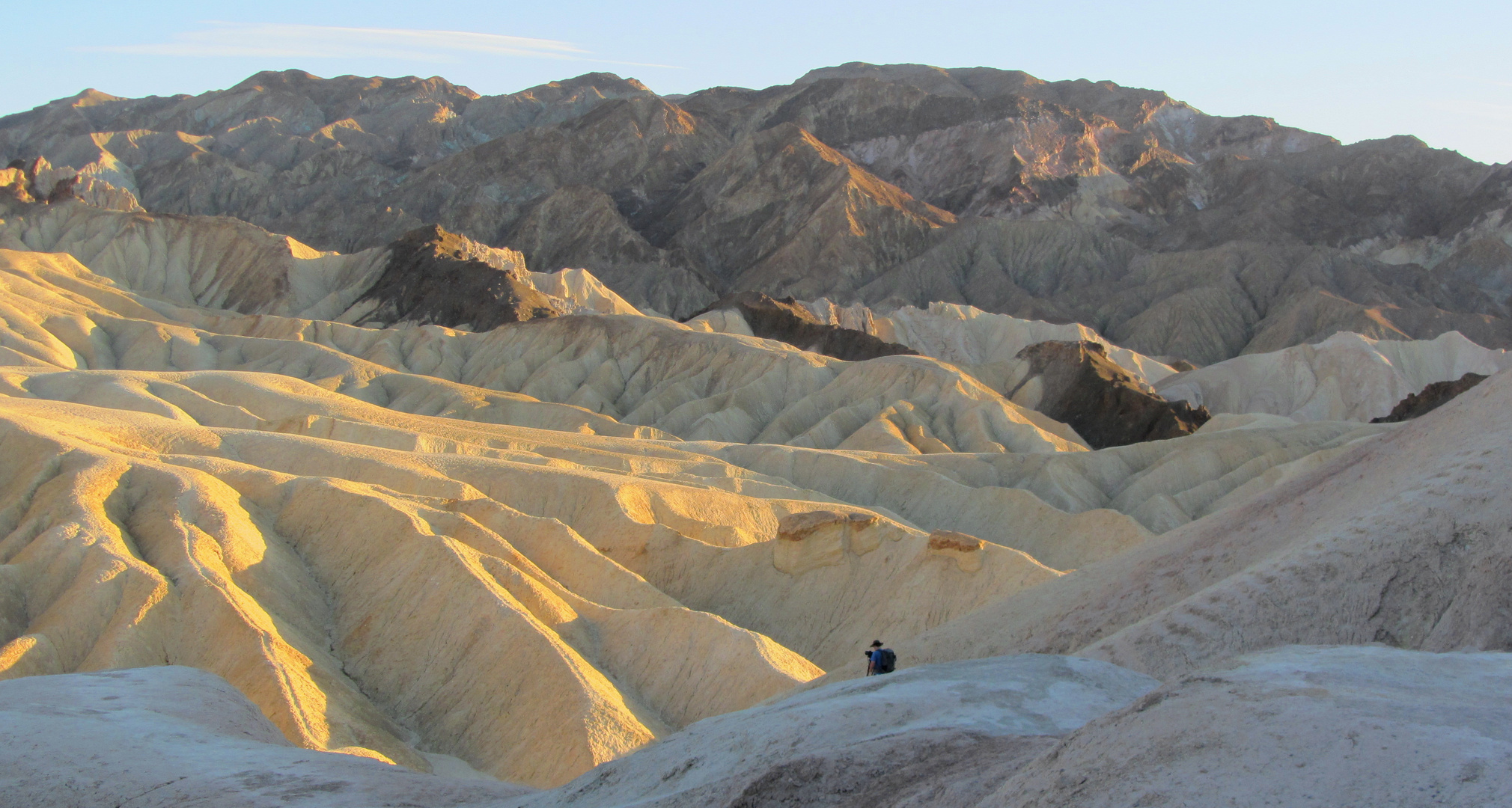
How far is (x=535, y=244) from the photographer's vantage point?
128625 mm

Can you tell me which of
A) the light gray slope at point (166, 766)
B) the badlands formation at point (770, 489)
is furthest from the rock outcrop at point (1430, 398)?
the light gray slope at point (166, 766)

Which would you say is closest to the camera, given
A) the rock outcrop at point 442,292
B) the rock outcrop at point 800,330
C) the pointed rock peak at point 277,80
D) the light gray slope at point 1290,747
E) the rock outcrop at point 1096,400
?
the light gray slope at point 1290,747

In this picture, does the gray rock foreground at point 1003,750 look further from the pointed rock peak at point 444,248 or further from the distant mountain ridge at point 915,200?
the distant mountain ridge at point 915,200

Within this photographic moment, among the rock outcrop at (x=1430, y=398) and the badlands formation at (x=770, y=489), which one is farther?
the rock outcrop at (x=1430, y=398)

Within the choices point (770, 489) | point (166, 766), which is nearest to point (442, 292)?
point (770, 489)

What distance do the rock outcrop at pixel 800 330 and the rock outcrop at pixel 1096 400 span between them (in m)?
9.74

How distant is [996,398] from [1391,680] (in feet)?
202

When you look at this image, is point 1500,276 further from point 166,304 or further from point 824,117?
point 166,304

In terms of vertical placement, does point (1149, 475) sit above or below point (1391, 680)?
below

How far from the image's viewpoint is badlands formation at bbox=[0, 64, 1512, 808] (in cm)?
890

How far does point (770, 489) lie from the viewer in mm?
42281

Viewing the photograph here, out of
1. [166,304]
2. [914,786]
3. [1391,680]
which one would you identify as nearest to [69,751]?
[914,786]

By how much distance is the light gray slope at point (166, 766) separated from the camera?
1068 cm

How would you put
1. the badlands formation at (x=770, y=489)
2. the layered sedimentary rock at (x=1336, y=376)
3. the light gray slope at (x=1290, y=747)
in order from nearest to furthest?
the light gray slope at (x=1290, y=747) → the badlands formation at (x=770, y=489) → the layered sedimentary rock at (x=1336, y=376)
